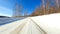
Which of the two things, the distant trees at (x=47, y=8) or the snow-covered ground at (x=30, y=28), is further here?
the distant trees at (x=47, y=8)

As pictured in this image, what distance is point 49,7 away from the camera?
2160mm

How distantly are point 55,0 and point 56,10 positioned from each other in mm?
224

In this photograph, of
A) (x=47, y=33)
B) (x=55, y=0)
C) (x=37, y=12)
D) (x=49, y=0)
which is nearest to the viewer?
(x=47, y=33)

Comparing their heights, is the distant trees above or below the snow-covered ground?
Result: above

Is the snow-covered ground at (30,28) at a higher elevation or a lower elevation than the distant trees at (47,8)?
lower

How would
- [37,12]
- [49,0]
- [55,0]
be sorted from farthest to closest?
[49,0]
[55,0]
[37,12]

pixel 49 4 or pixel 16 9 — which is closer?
pixel 49 4

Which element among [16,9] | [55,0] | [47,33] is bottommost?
[47,33]

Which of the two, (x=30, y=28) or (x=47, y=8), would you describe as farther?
(x=47, y=8)

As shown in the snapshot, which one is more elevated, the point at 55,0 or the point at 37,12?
the point at 55,0

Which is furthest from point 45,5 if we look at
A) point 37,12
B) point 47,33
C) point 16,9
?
point 47,33

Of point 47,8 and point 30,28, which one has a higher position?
point 47,8

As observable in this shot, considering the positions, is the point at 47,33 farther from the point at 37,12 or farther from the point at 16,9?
the point at 16,9

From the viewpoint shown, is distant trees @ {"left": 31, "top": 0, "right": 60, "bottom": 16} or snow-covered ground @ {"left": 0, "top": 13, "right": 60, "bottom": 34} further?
distant trees @ {"left": 31, "top": 0, "right": 60, "bottom": 16}
